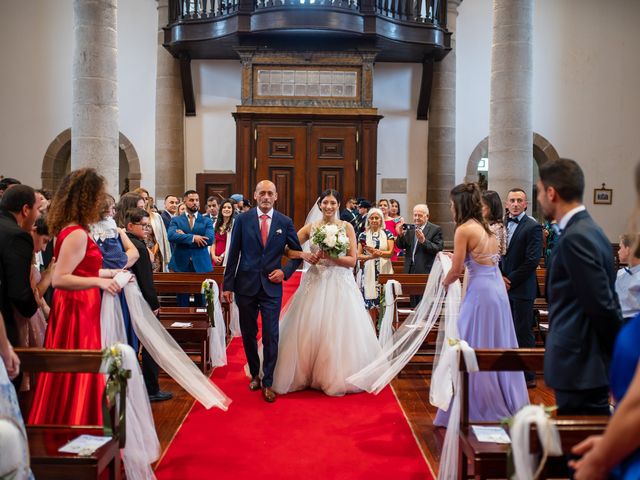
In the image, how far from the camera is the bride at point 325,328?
553 centimetres

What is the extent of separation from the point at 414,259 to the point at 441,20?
796 centimetres

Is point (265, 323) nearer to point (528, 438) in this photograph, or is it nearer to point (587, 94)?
point (528, 438)

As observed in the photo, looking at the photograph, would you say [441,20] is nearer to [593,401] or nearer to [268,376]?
[268,376]

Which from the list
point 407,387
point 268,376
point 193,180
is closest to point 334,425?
point 268,376

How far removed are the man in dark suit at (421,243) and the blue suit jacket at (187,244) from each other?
242 centimetres

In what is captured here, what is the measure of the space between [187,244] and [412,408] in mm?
3824

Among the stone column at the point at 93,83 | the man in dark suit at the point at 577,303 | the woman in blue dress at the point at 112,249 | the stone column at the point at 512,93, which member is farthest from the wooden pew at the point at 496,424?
the stone column at the point at 93,83

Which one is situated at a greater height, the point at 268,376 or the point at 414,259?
the point at 414,259

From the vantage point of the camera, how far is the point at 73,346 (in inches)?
146

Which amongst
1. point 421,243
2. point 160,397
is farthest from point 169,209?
point 160,397

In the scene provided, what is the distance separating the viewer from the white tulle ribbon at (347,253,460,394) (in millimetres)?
5020

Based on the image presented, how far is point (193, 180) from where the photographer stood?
47.5 ft

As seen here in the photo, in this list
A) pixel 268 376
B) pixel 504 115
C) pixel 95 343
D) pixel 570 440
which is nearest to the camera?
pixel 570 440

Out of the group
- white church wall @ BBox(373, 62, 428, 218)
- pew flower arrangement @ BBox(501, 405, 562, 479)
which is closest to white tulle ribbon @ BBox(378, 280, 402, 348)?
pew flower arrangement @ BBox(501, 405, 562, 479)
